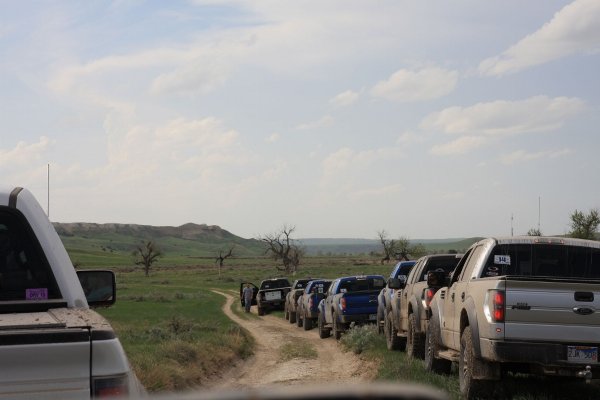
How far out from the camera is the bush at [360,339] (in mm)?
19172

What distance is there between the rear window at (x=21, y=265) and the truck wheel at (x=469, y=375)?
19.9 ft

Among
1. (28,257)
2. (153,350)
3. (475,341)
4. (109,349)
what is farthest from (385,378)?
(109,349)

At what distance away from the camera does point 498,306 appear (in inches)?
375

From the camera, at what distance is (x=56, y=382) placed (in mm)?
3609

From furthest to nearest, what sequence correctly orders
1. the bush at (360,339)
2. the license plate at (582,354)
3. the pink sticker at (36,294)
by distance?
the bush at (360,339)
the license plate at (582,354)
the pink sticker at (36,294)

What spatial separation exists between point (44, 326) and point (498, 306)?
255 inches

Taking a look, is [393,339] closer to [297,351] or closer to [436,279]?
[297,351]

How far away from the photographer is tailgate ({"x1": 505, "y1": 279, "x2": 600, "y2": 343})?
9.47 m

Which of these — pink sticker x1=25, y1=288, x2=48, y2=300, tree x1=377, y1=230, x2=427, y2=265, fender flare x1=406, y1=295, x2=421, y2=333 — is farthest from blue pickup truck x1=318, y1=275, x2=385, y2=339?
tree x1=377, y1=230, x2=427, y2=265

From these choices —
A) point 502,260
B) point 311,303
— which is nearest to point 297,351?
point 311,303

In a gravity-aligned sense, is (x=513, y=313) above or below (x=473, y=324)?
above

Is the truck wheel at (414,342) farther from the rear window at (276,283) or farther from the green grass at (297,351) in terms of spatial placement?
the rear window at (276,283)

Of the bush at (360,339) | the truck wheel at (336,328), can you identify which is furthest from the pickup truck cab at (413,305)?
the truck wheel at (336,328)

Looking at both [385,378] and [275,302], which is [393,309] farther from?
[275,302]
